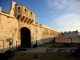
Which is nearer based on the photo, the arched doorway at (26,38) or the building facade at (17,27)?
the building facade at (17,27)

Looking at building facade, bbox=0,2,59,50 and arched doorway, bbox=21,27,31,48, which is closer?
building facade, bbox=0,2,59,50

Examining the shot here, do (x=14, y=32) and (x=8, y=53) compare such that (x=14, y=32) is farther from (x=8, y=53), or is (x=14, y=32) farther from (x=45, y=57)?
(x=45, y=57)

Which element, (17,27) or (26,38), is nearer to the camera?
(17,27)

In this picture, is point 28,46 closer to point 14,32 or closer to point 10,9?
point 14,32

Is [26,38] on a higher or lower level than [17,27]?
lower

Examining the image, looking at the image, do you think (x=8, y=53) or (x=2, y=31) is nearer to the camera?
(x=8, y=53)

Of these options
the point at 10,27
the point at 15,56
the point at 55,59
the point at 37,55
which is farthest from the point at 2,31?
the point at 55,59

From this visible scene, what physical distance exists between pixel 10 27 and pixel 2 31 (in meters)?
1.90

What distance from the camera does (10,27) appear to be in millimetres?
19672

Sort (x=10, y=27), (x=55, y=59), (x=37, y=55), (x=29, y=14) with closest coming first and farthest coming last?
(x=55, y=59) < (x=37, y=55) < (x=10, y=27) < (x=29, y=14)

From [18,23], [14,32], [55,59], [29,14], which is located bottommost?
[55,59]

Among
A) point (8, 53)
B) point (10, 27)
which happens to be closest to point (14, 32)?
point (10, 27)

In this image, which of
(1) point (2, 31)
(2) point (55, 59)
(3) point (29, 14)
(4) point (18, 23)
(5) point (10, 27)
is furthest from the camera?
(3) point (29, 14)

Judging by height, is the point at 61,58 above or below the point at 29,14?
below
